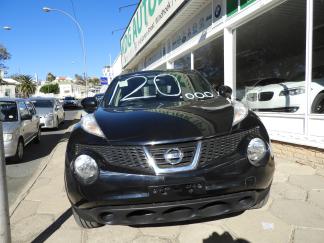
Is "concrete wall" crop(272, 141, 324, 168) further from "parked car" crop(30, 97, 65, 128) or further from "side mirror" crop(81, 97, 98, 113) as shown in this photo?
"parked car" crop(30, 97, 65, 128)

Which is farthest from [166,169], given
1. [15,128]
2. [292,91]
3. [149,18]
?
[149,18]

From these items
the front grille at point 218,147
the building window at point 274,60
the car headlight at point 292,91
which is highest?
the building window at point 274,60

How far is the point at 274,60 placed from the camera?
339 inches

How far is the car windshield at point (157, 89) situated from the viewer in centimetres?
424

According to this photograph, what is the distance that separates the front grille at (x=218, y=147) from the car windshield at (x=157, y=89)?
1.28 m

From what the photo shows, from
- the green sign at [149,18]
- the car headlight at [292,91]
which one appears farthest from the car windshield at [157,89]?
the green sign at [149,18]

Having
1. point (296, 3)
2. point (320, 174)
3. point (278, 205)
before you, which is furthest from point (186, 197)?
point (296, 3)

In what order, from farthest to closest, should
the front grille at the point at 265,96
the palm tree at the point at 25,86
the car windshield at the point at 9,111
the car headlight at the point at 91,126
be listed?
the palm tree at the point at 25,86
the car windshield at the point at 9,111
the front grille at the point at 265,96
the car headlight at the point at 91,126

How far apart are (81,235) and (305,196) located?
2632 mm

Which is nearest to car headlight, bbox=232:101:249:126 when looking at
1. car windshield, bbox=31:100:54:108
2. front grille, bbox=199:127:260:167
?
front grille, bbox=199:127:260:167

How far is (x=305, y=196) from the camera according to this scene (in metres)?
4.25

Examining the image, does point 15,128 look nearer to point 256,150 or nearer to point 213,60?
point 213,60

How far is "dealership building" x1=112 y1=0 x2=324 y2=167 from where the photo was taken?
19.1 ft

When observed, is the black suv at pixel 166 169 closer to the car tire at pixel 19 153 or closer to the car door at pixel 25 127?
the car tire at pixel 19 153
